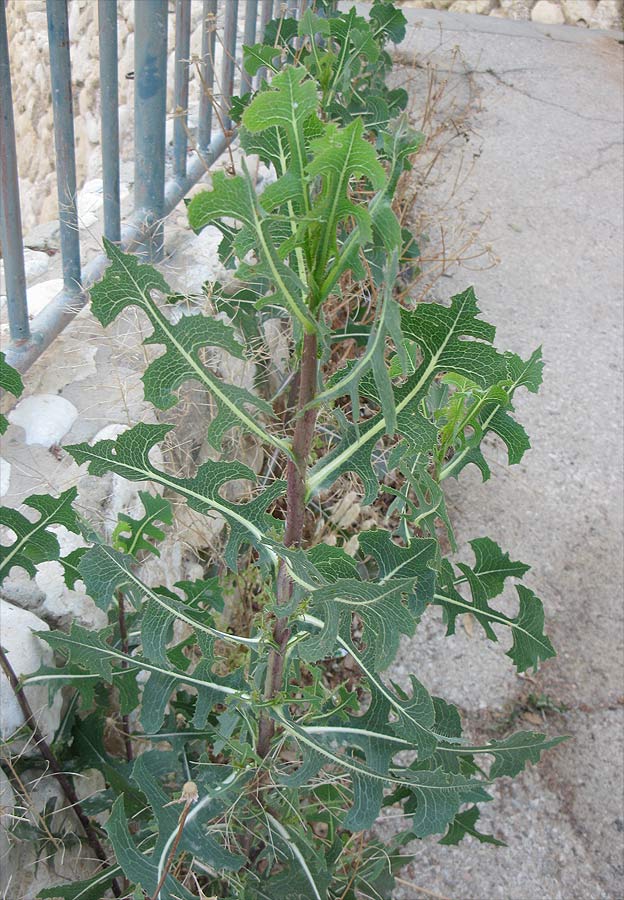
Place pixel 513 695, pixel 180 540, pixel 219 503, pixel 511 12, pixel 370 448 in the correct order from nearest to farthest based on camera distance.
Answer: pixel 370 448 → pixel 219 503 → pixel 180 540 → pixel 513 695 → pixel 511 12

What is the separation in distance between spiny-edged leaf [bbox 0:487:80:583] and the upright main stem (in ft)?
1.10

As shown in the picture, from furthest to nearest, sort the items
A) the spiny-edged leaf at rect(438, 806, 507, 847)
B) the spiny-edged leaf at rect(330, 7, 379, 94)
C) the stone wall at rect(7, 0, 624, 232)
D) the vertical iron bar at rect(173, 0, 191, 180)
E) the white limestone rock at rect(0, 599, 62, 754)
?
the stone wall at rect(7, 0, 624, 232) → the vertical iron bar at rect(173, 0, 191, 180) → the spiny-edged leaf at rect(330, 7, 379, 94) → the spiny-edged leaf at rect(438, 806, 507, 847) → the white limestone rock at rect(0, 599, 62, 754)

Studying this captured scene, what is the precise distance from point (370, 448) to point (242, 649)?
1397 mm

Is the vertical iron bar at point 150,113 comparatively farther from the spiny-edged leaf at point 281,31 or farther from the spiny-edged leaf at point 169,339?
the spiny-edged leaf at point 169,339

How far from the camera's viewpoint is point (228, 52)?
9.70 ft

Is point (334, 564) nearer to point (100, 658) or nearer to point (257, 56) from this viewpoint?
point (100, 658)

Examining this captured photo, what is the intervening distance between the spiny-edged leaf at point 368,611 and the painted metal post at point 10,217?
49.7 inches

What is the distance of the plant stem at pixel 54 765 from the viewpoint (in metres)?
1.30

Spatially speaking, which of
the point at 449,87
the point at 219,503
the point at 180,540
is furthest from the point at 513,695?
the point at 449,87

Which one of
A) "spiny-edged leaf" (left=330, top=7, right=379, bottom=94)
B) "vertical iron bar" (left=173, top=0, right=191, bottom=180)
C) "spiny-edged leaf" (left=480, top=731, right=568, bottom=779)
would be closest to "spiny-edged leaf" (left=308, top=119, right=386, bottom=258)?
"spiny-edged leaf" (left=480, top=731, right=568, bottom=779)

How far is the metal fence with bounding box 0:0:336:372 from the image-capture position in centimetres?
186

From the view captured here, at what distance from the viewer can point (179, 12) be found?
2.53 metres

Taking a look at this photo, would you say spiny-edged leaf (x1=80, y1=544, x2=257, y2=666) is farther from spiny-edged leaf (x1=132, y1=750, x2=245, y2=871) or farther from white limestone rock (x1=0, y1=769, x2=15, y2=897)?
white limestone rock (x1=0, y1=769, x2=15, y2=897)

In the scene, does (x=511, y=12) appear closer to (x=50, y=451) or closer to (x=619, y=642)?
(x=619, y=642)
